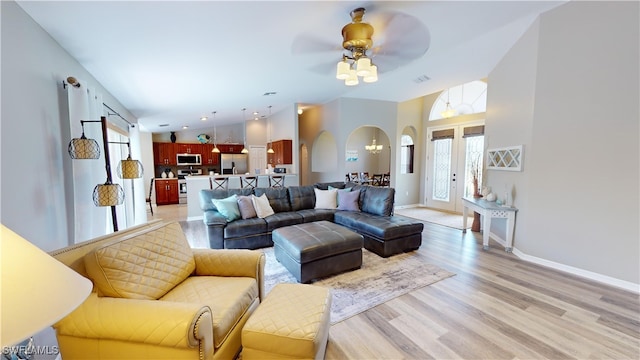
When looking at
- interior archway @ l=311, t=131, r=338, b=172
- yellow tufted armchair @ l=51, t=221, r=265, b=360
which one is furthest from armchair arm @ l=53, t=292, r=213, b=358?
interior archway @ l=311, t=131, r=338, b=172

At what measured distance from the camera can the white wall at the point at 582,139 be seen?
8.40ft

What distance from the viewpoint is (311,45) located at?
2881 mm

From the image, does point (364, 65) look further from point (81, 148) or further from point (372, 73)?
point (81, 148)

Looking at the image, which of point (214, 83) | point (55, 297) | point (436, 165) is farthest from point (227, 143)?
point (55, 297)

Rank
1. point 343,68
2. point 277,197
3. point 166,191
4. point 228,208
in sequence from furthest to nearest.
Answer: point 166,191 → point 277,197 → point 228,208 → point 343,68

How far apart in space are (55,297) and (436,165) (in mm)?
7549

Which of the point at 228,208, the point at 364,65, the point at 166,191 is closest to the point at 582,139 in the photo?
the point at 364,65

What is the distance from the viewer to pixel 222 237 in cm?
356

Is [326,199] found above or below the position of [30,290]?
below

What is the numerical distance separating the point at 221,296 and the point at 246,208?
7.71ft

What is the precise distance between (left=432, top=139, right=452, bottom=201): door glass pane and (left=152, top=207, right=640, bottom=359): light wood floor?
3.97m

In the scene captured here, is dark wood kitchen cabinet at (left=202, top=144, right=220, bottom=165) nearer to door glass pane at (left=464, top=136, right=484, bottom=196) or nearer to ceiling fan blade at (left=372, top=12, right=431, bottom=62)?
ceiling fan blade at (left=372, top=12, right=431, bottom=62)

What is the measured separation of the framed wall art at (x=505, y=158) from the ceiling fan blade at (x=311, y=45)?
2.93 meters

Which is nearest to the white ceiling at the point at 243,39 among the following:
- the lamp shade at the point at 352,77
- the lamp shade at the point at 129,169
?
the lamp shade at the point at 352,77
